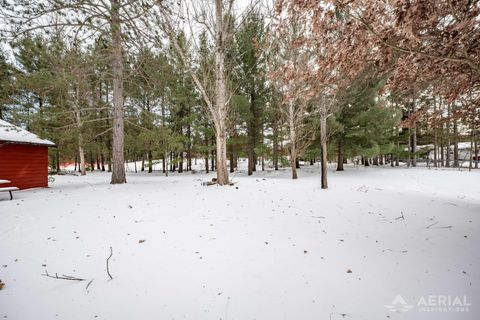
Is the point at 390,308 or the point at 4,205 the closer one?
the point at 390,308

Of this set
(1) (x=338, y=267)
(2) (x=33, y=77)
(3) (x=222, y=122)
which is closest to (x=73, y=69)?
(2) (x=33, y=77)

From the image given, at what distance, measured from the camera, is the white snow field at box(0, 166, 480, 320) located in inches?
94.7

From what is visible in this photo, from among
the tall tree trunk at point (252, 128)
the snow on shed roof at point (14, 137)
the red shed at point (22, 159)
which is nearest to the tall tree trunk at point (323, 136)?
the tall tree trunk at point (252, 128)

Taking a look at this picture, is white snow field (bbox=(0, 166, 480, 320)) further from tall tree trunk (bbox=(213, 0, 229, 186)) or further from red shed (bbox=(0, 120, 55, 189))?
red shed (bbox=(0, 120, 55, 189))

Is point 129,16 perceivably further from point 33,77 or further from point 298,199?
point 298,199

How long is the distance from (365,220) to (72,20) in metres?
11.2

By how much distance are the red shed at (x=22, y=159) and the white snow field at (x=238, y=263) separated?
6689mm

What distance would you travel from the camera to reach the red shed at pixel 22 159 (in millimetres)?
10508

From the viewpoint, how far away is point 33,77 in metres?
8.48

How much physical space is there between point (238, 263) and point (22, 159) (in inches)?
531

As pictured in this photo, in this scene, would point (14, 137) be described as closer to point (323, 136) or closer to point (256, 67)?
point (323, 136)

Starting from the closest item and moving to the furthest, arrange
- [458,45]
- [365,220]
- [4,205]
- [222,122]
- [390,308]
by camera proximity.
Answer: [390,308] < [458,45] < [365,220] < [4,205] < [222,122]

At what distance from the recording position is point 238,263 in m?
3.28

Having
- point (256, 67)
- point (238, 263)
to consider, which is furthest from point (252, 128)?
point (238, 263)
